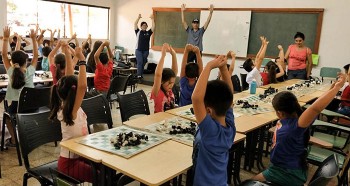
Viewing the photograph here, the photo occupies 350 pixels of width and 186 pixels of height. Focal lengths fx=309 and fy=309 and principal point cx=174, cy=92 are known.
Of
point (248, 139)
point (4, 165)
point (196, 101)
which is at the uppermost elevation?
point (196, 101)

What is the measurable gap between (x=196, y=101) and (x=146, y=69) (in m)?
8.17

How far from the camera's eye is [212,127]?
5.16 feet

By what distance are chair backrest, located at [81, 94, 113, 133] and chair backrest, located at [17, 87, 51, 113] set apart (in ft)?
3.12

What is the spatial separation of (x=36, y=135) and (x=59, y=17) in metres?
8.14

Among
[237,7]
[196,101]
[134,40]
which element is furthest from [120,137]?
[134,40]

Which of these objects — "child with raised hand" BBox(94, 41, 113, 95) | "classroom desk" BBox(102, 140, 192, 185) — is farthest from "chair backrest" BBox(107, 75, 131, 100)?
"classroom desk" BBox(102, 140, 192, 185)

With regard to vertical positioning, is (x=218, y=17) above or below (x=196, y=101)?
above

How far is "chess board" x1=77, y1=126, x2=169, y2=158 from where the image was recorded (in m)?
1.82

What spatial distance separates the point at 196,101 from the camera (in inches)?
61.1

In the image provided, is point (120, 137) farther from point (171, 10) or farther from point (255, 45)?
point (171, 10)

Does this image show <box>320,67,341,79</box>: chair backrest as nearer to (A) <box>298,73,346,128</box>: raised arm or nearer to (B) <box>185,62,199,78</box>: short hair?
(B) <box>185,62,199,78</box>: short hair

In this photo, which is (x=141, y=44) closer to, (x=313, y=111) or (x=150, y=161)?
(x=313, y=111)

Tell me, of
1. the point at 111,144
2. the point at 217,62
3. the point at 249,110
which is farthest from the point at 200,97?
the point at 249,110

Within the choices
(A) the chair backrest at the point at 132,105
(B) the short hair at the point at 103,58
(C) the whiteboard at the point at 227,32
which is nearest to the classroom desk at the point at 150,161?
(A) the chair backrest at the point at 132,105
